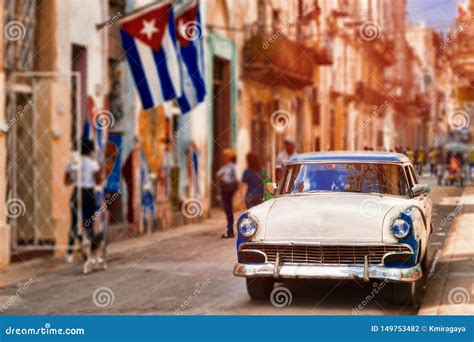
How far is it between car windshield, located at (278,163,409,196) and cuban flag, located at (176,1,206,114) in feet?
21.1

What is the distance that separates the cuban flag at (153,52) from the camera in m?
13.6

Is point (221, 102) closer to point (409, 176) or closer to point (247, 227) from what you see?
point (409, 176)

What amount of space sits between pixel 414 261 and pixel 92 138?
294 inches

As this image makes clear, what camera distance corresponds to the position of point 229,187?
12.5 meters

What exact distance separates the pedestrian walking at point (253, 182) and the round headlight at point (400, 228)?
5.10 ft

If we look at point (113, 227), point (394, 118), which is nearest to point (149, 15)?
point (113, 227)

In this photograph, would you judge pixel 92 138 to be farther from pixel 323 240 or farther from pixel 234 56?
pixel 323 240

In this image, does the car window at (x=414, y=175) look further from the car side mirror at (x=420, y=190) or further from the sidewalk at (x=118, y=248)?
the sidewalk at (x=118, y=248)

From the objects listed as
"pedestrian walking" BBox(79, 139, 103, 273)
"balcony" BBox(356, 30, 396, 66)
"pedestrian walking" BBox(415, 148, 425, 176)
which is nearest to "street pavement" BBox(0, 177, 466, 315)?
"pedestrian walking" BBox(415, 148, 425, 176)

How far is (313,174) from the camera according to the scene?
30.2ft

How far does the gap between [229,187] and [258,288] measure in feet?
12.6

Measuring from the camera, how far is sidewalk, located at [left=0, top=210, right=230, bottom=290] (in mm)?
11195

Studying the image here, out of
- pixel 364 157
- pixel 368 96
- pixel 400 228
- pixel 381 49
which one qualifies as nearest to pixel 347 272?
pixel 400 228
